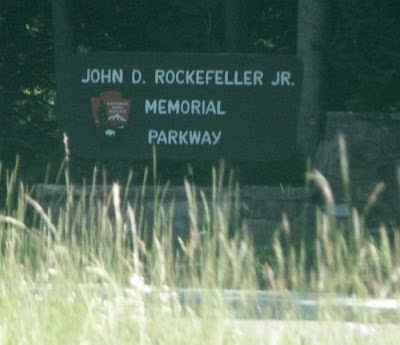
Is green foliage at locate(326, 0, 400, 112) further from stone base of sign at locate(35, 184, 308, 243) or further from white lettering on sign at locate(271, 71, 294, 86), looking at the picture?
stone base of sign at locate(35, 184, 308, 243)

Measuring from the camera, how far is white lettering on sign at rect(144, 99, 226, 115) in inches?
474

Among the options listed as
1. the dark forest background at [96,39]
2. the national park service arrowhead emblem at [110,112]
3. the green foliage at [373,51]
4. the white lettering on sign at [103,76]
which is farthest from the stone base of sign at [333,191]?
the dark forest background at [96,39]

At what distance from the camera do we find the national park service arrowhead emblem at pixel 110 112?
12094mm

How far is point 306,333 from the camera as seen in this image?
5488 mm

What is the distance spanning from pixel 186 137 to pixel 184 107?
28 cm

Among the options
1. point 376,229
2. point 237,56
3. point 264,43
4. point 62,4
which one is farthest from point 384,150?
point 264,43

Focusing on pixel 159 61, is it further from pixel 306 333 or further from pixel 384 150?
pixel 306 333

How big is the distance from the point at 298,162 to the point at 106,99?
4.15 meters

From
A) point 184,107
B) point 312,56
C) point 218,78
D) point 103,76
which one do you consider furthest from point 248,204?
point 312,56

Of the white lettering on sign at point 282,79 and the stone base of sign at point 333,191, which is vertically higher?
the white lettering on sign at point 282,79

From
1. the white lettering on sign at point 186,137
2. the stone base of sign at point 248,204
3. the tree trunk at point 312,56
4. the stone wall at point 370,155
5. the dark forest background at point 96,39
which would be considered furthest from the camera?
the dark forest background at point 96,39

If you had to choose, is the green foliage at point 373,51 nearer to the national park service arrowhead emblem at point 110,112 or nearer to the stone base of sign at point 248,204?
the stone base of sign at point 248,204

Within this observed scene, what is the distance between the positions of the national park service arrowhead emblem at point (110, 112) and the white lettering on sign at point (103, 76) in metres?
0.11

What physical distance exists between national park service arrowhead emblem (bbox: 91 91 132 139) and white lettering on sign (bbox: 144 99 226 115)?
0.21m
